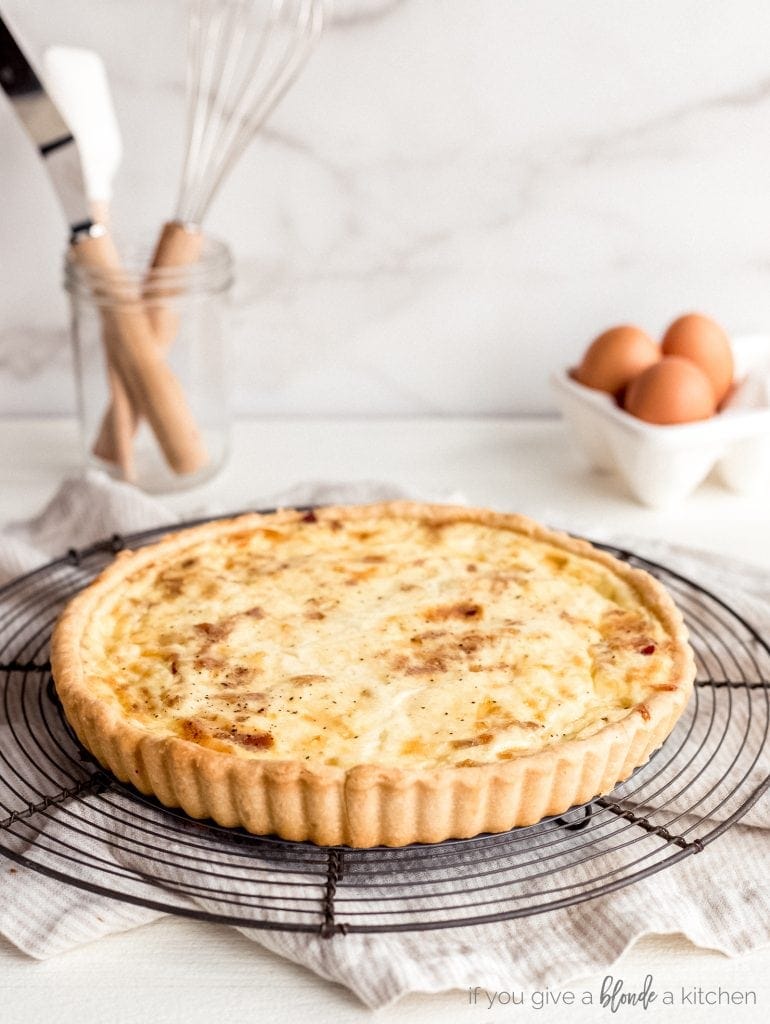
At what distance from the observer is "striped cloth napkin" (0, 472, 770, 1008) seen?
4.64 ft

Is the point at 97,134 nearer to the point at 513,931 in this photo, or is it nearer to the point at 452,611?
the point at 452,611

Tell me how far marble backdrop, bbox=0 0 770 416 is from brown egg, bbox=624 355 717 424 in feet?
1.54

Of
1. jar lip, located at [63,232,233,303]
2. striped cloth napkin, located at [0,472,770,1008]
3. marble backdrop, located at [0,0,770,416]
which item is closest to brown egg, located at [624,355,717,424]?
marble backdrop, located at [0,0,770,416]

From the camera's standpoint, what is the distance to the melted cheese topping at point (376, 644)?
162 cm

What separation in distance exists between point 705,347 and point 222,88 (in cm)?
122

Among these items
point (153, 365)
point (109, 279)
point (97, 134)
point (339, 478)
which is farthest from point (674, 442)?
point (97, 134)

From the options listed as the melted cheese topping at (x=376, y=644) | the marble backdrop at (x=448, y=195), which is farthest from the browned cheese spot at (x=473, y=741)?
the marble backdrop at (x=448, y=195)

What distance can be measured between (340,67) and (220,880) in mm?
1885

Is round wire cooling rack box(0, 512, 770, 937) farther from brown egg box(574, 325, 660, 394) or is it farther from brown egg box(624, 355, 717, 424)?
brown egg box(574, 325, 660, 394)

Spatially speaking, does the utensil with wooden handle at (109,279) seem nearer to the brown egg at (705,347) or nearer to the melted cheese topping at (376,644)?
the melted cheese topping at (376,644)

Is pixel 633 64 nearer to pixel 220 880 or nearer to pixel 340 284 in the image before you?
pixel 340 284

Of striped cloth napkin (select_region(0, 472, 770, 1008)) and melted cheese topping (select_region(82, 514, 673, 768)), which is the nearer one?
striped cloth napkin (select_region(0, 472, 770, 1008))

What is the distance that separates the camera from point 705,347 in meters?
2.68

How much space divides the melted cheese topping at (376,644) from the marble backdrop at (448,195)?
3.02ft
